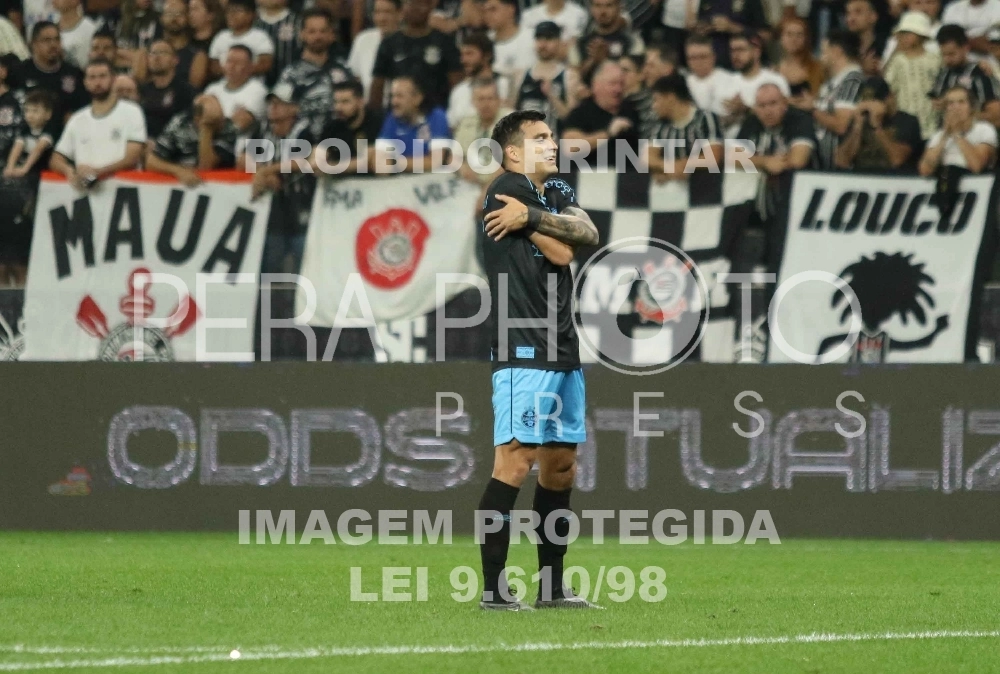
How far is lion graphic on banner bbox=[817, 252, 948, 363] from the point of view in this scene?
1068 cm

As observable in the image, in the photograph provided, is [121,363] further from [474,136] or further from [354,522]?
[474,136]

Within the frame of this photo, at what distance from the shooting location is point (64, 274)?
11477mm

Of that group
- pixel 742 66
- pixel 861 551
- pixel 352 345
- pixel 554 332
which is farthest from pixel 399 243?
pixel 554 332

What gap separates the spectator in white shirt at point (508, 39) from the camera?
12539 millimetres

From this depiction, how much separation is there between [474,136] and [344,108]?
99 centimetres

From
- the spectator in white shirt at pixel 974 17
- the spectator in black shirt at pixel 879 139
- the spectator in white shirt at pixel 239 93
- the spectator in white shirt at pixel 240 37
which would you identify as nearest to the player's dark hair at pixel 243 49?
the spectator in white shirt at pixel 239 93

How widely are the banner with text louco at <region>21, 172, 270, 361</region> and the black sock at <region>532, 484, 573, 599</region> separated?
16.0 ft

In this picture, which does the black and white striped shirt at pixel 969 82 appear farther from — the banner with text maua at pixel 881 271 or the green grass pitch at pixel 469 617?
the green grass pitch at pixel 469 617

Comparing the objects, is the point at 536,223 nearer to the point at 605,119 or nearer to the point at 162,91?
the point at 605,119

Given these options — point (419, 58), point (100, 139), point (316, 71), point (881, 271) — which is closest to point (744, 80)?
point (881, 271)

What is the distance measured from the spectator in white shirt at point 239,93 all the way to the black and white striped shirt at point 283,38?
327mm

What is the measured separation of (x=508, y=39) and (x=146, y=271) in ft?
11.2

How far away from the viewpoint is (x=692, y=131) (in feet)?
36.9

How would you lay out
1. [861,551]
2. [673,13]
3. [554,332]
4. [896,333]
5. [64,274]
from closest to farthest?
[554,332], [861,551], [896,333], [64,274], [673,13]
